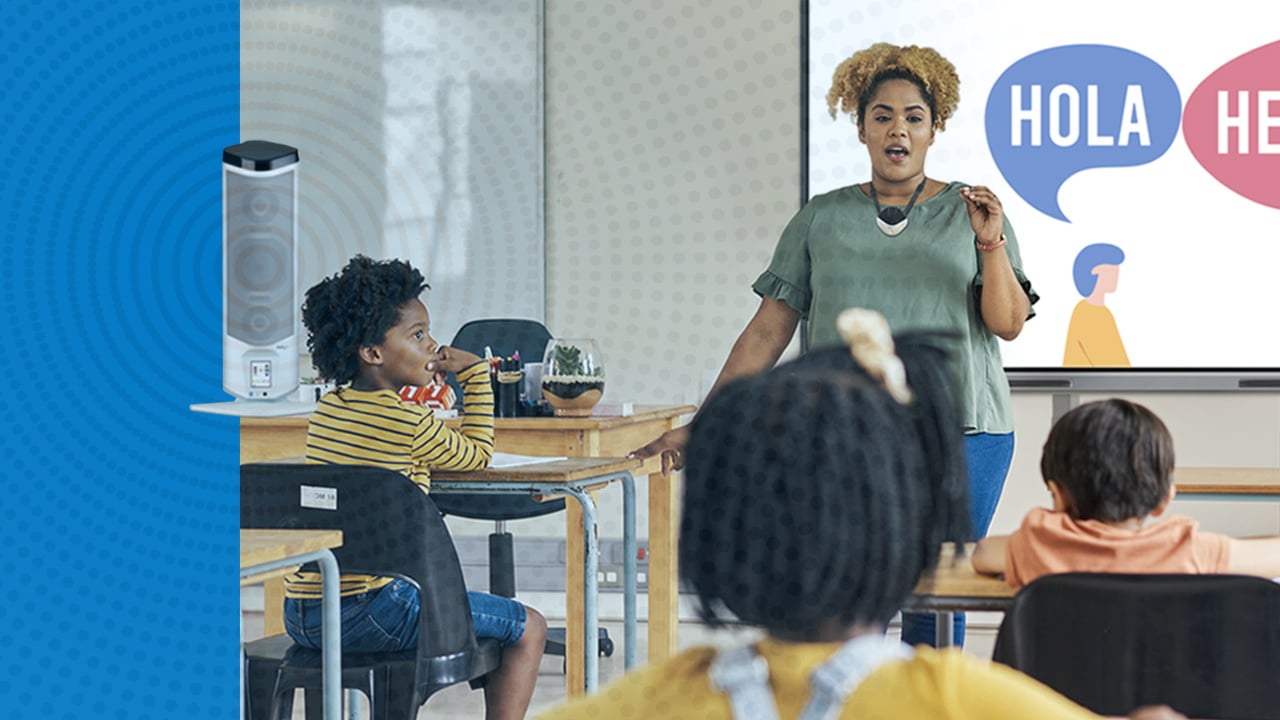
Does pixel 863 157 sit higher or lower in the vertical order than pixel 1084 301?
higher

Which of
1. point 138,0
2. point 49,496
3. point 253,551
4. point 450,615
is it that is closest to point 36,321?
point 49,496

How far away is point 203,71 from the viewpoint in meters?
1.05

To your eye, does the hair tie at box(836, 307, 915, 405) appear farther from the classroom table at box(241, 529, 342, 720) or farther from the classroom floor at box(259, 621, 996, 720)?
the classroom floor at box(259, 621, 996, 720)

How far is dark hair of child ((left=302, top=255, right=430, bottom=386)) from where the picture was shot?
200cm

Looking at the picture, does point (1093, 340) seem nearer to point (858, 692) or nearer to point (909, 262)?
point (909, 262)

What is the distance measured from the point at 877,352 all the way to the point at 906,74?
138 centimetres

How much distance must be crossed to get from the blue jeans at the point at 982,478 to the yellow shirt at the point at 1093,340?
1.57 m

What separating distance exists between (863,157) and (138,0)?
253 centimetres

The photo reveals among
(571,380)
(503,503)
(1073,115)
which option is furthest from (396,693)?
(1073,115)

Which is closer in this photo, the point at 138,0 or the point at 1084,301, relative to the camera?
the point at 138,0

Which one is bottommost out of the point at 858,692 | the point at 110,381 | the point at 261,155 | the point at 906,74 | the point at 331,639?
the point at 331,639

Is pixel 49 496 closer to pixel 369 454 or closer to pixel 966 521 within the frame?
pixel 966 521

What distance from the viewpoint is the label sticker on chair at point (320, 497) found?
5.29 feet

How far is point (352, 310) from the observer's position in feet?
6.62
